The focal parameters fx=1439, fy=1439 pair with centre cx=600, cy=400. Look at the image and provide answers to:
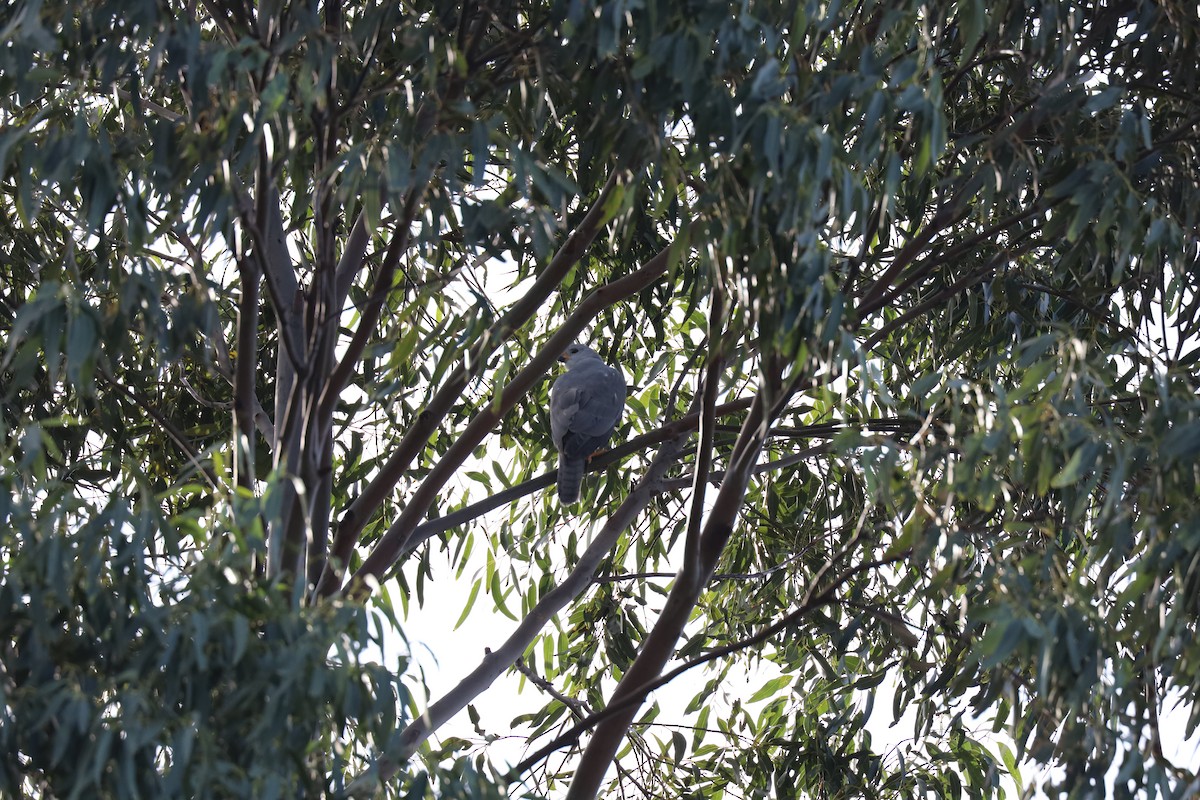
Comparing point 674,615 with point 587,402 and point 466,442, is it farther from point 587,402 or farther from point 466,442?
point 587,402

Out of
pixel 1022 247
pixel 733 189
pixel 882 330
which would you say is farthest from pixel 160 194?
pixel 1022 247

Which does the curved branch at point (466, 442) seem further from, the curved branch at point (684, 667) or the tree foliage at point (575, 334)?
the curved branch at point (684, 667)

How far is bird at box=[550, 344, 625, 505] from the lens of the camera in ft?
14.5

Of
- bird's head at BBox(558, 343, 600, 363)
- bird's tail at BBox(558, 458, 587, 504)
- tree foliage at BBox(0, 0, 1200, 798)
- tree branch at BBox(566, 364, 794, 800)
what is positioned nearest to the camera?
tree foliage at BBox(0, 0, 1200, 798)

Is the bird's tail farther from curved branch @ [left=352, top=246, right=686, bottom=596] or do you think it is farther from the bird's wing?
curved branch @ [left=352, top=246, right=686, bottom=596]

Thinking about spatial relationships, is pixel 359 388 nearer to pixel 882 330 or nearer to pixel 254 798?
pixel 882 330

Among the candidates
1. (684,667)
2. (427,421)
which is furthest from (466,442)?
(684,667)

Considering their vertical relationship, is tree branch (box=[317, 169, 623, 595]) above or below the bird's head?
below

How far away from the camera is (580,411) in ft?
15.0

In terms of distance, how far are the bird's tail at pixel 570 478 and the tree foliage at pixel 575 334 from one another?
233mm

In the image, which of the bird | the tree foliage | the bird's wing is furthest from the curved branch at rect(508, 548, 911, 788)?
the bird's wing

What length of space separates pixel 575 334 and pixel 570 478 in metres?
0.78

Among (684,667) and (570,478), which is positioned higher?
(570,478)

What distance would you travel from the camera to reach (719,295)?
→ 3.23m
